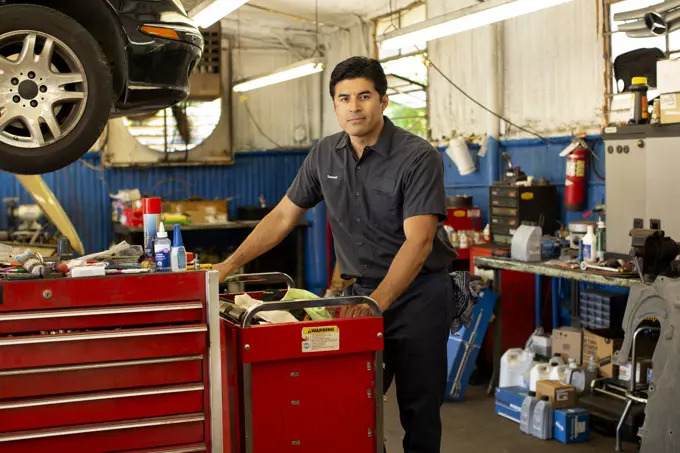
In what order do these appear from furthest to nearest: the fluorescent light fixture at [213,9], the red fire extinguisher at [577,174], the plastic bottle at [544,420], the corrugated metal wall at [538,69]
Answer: the corrugated metal wall at [538,69] → the red fire extinguisher at [577,174] → the fluorescent light fixture at [213,9] → the plastic bottle at [544,420]

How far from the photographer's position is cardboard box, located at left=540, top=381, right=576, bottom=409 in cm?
476

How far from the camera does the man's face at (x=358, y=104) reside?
2826 mm

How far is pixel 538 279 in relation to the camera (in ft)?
20.5

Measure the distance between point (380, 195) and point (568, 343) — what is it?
3.06 m

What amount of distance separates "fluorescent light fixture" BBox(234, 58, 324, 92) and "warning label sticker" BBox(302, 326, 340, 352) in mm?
5559

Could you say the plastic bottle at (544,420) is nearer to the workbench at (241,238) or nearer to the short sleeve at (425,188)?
the short sleeve at (425,188)

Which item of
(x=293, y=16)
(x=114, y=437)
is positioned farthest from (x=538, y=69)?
(x=114, y=437)

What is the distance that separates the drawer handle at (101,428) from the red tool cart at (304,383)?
141 millimetres

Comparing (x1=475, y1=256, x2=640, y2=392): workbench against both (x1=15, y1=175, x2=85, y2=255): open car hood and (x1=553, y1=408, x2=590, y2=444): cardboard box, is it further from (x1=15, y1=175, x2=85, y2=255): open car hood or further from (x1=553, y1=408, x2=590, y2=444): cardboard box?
(x1=15, y1=175, x2=85, y2=255): open car hood

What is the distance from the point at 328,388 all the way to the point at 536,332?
371 centimetres

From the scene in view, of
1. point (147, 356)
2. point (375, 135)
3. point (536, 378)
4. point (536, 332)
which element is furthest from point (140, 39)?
point (536, 332)

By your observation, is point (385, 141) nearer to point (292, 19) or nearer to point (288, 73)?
point (288, 73)

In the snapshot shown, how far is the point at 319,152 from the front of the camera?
309 centimetres

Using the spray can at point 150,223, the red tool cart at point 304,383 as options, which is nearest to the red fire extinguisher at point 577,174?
the red tool cart at point 304,383
